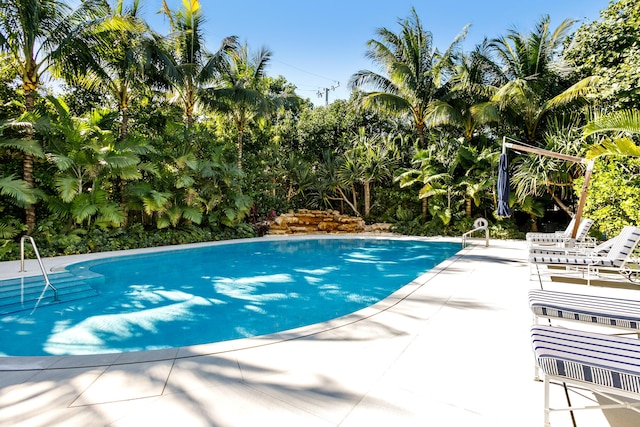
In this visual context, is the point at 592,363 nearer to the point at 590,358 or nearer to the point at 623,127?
the point at 590,358

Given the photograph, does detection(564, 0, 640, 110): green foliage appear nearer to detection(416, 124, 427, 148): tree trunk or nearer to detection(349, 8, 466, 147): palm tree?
detection(349, 8, 466, 147): palm tree

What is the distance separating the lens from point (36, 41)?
844cm

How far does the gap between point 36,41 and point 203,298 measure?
846 cm

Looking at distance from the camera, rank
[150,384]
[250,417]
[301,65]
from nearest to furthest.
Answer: [250,417] → [150,384] → [301,65]

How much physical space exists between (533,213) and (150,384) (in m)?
14.6

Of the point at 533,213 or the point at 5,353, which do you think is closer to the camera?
the point at 5,353

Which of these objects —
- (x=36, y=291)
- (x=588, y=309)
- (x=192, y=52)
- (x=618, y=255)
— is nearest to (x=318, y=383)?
(x=588, y=309)

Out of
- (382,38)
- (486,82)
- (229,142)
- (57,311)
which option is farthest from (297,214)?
(57,311)

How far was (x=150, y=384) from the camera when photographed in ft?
7.92

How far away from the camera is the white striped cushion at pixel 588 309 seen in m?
2.43

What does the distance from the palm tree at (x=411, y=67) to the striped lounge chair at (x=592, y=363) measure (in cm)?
1427

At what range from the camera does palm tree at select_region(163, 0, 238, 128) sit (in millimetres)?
12352

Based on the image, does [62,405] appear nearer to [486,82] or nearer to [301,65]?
[486,82]

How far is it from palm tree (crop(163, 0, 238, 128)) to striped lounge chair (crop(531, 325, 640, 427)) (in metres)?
13.2
